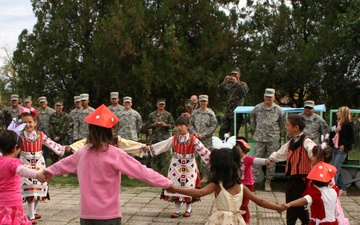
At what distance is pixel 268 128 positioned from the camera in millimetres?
9938

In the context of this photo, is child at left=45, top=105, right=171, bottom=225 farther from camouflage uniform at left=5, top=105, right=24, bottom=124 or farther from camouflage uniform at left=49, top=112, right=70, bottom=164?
camouflage uniform at left=5, top=105, right=24, bottom=124

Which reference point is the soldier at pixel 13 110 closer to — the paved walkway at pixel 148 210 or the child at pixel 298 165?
the paved walkway at pixel 148 210

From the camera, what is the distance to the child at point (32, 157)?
6.80 metres

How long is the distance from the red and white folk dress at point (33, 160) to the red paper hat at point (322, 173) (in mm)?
3979

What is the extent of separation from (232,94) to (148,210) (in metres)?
4.37

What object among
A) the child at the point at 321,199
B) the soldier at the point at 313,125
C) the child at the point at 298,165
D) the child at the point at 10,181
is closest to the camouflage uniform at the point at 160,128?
the soldier at the point at 313,125

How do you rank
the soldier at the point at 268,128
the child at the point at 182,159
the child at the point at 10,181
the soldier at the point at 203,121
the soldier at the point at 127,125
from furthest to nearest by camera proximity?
the soldier at the point at 127,125
the soldier at the point at 203,121
the soldier at the point at 268,128
the child at the point at 182,159
the child at the point at 10,181

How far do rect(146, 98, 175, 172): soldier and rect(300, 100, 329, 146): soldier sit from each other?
3.29m

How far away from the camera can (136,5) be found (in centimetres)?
1934

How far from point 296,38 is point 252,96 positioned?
2799 mm

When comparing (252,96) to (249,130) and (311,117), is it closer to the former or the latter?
(249,130)

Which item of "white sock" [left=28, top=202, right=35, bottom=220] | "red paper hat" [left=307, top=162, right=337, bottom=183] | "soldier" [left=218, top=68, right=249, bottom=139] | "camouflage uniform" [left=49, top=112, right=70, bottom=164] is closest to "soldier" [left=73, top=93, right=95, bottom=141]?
"camouflage uniform" [left=49, top=112, right=70, bottom=164]

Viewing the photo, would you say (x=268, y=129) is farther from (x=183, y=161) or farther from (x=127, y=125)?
(x=127, y=125)

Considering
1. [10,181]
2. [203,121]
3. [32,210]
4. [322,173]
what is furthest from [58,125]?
[322,173]
